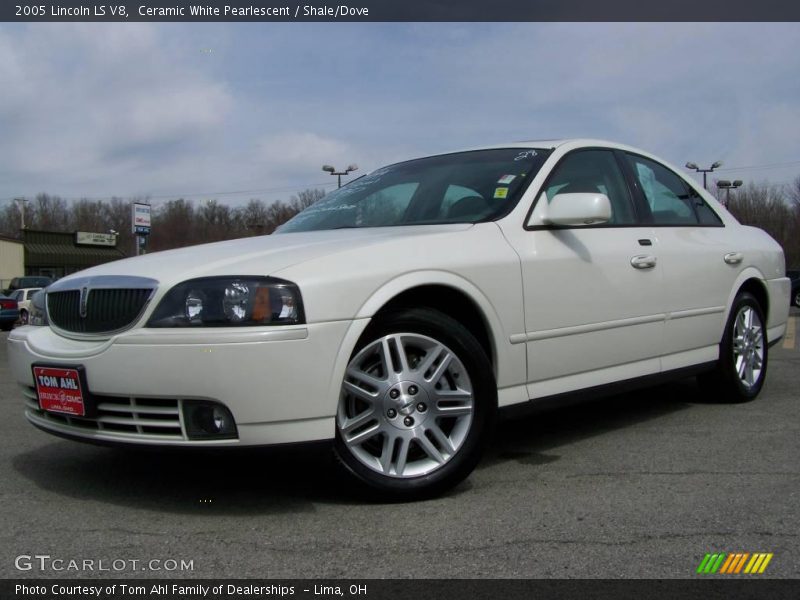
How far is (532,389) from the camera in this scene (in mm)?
3479

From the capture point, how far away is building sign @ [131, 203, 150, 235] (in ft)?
96.9

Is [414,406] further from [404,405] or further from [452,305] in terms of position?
[452,305]

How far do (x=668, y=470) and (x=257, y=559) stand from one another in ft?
6.36

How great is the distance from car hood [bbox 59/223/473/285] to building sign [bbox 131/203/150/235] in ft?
90.5

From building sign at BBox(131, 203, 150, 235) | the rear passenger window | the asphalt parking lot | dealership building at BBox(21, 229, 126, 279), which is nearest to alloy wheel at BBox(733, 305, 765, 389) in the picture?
the rear passenger window

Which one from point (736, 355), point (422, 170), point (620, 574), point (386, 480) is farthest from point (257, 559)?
point (736, 355)

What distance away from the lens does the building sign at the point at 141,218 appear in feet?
96.9

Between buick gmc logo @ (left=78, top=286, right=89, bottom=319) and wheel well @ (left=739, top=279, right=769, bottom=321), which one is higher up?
buick gmc logo @ (left=78, top=286, right=89, bottom=319)

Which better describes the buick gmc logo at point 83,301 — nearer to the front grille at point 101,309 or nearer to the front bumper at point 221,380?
the front grille at point 101,309

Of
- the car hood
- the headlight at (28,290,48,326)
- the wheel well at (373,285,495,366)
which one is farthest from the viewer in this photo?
the headlight at (28,290,48,326)

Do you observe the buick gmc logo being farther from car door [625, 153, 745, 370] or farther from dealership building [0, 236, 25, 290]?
dealership building [0, 236, 25, 290]

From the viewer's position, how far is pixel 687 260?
4.38 metres

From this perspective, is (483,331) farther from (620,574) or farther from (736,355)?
(736,355)
